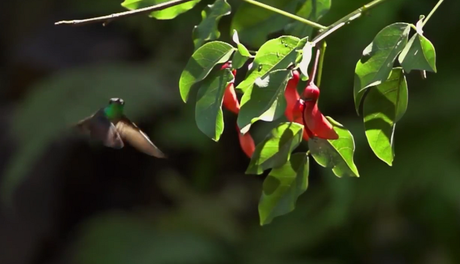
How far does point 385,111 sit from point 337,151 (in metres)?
0.06

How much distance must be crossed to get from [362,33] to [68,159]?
1074 mm

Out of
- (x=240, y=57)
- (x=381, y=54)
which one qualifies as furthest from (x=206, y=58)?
(x=381, y=54)

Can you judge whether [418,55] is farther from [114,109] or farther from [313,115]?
[114,109]

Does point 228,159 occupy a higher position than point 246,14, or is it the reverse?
point 246,14

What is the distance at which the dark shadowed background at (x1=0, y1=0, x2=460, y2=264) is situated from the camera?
1.92 metres

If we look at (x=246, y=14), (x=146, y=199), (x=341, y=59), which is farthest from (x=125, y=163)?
(x=246, y=14)

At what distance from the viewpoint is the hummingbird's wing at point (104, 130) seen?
3.40 ft

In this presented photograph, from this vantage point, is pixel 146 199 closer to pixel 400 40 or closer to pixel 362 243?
pixel 362 243

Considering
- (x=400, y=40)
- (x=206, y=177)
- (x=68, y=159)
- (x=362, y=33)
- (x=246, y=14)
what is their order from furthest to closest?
(x=68, y=159) < (x=206, y=177) < (x=362, y=33) < (x=246, y=14) < (x=400, y=40)

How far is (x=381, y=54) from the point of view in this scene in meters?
0.58

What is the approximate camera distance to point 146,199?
2.44 metres

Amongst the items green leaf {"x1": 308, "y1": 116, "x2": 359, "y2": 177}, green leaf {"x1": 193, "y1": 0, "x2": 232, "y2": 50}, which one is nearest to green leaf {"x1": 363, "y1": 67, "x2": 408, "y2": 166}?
green leaf {"x1": 308, "y1": 116, "x2": 359, "y2": 177}

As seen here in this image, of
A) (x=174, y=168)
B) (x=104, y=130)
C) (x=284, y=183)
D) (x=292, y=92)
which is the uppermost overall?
(x=292, y=92)

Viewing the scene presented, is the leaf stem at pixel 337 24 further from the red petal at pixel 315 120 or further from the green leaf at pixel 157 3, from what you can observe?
the green leaf at pixel 157 3
